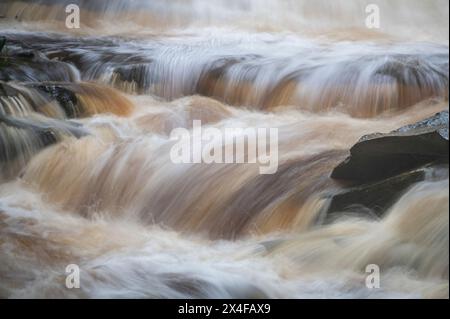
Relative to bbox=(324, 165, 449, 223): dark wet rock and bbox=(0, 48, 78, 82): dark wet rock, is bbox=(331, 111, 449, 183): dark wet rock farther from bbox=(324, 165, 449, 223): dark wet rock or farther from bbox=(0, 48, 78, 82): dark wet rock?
bbox=(0, 48, 78, 82): dark wet rock

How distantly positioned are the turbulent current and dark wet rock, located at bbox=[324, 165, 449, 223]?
0.10 ft

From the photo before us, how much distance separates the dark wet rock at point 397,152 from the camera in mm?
2557

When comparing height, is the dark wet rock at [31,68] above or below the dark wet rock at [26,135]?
above

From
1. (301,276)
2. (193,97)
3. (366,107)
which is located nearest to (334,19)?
(366,107)

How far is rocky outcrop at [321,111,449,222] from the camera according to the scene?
8.35ft

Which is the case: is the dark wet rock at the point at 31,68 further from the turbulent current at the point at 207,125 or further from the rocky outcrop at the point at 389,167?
the rocky outcrop at the point at 389,167

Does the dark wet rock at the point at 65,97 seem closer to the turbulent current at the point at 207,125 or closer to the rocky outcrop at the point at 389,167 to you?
the turbulent current at the point at 207,125

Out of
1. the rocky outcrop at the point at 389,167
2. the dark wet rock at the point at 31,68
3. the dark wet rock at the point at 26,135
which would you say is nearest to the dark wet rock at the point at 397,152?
the rocky outcrop at the point at 389,167

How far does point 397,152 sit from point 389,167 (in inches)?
2.8

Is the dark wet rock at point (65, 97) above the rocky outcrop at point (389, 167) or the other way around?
above

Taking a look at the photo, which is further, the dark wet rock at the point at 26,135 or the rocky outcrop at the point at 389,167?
the dark wet rock at the point at 26,135

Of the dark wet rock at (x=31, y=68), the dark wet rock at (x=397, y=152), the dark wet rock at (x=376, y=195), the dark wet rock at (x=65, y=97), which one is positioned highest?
the dark wet rock at (x=31, y=68)

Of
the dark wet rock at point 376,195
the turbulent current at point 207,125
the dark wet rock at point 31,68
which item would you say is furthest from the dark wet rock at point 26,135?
the dark wet rock at point 376,195
